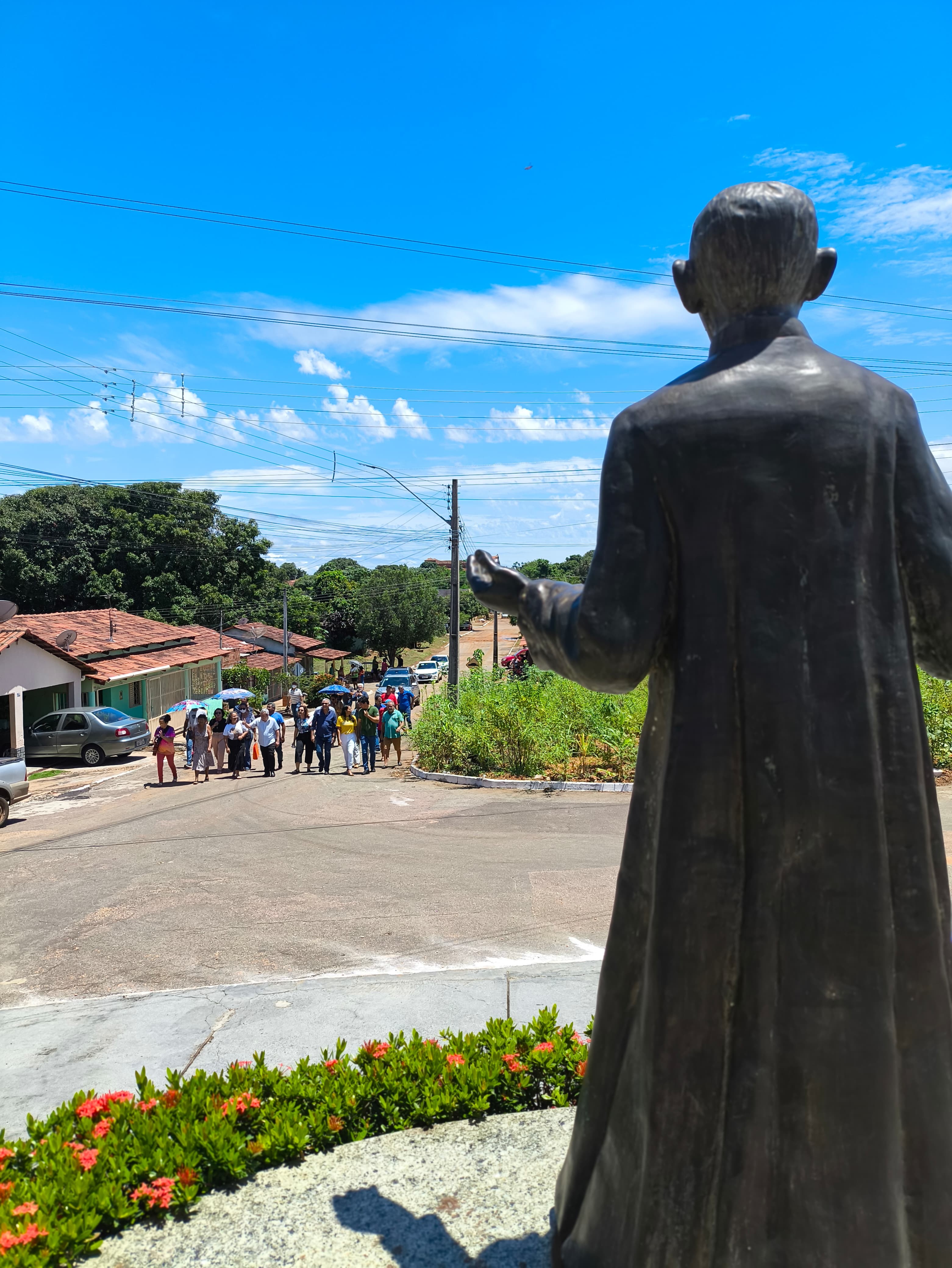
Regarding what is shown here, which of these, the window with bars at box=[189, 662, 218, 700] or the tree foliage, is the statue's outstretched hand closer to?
the window with bars at box=[189, 662, 218, 700]

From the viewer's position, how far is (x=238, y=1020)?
18.2 feet

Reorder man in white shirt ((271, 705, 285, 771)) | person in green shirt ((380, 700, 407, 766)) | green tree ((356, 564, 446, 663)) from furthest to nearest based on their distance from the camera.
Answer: green tree ((356, 564, 446, 663)) < man in white shirt ((271, 705, 285, 771)) < person in green shirt ((380, 700, 407, 766))

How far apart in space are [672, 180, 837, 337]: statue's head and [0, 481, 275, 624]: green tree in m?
42.7

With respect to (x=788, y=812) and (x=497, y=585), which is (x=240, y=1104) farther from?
(x=788, y=812)

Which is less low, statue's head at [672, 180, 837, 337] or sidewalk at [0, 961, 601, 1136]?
statue's head at [672, 180, 837, 337]

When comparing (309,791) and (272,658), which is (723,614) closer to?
(309,791)

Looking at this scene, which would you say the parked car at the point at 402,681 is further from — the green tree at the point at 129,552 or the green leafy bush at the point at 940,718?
the green leafy bush at the point at 940,718

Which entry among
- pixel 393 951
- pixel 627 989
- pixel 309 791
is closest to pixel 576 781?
pixel 309 791

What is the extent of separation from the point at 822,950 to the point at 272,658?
45.1 m

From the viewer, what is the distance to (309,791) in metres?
15.1

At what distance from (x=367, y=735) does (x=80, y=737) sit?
27.4 ft

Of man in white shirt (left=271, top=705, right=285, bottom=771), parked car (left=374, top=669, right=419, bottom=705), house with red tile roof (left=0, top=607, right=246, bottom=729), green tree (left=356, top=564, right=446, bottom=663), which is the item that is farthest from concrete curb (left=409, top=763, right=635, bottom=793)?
green tree (left=356, top=564, right=446, bottom=663)

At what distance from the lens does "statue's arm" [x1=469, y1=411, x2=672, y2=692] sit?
2.05 meters

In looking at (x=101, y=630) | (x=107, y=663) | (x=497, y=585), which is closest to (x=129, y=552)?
(x=101, y=630)
